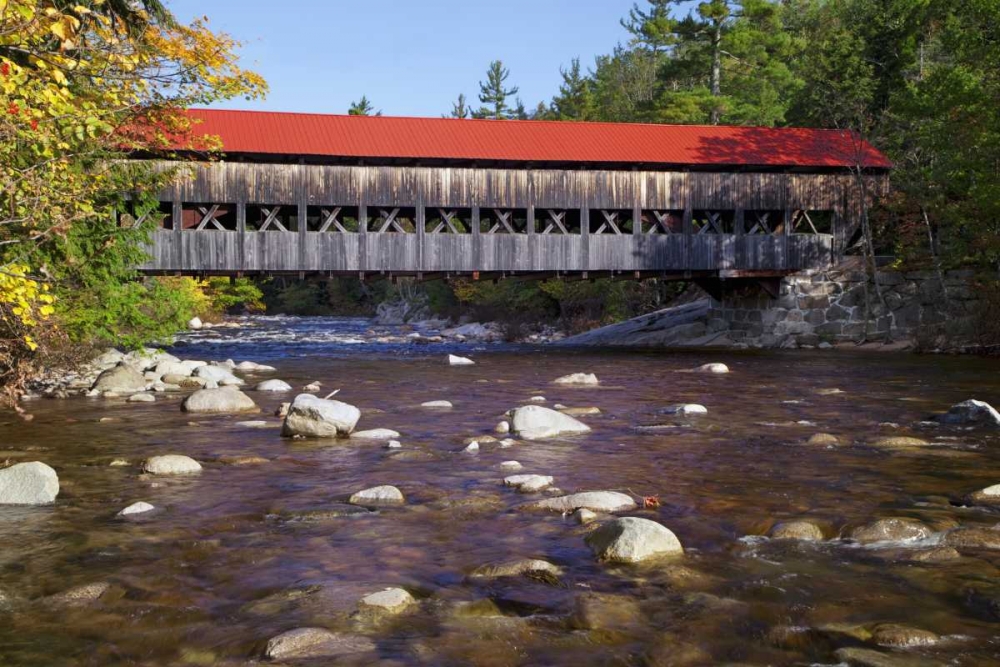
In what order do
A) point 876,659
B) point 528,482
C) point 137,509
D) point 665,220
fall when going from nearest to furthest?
point 876,659 → point 137,509 → point 528,482 → point 665,220

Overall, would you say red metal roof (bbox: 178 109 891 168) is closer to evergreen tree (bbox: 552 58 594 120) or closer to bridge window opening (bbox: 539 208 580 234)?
bridge window opening (bbox: 539 208 580 234)

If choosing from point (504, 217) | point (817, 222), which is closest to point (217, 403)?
point (504, 217)

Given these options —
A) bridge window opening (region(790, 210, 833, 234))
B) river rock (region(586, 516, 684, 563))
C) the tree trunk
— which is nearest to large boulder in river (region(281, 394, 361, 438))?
river rock (region(586, 516, 684, 563))

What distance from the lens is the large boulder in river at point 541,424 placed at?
865 cm

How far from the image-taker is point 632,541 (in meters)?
4.72

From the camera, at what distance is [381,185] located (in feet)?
66.0

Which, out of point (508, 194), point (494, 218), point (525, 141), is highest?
point (525, 141)

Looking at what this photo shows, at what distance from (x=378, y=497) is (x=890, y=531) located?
3.26 meters

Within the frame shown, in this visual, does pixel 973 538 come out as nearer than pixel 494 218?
Yes

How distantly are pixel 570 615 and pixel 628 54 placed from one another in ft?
214

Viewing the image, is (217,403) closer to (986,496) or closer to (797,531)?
(797,531)

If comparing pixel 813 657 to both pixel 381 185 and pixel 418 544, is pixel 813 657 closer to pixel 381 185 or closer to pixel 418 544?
pixel 418 544

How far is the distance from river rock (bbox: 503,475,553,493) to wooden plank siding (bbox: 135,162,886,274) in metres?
14.5

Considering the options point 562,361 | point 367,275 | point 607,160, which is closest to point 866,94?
point 607,160
